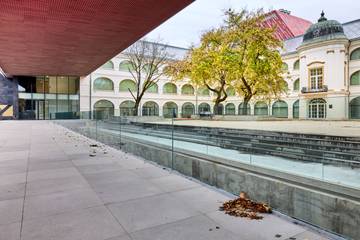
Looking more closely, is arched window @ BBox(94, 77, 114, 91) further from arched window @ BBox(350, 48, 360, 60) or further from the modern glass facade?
arched window @ BBox(350, 48, 360, 60)

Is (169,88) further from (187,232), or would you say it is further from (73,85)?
(187,232)

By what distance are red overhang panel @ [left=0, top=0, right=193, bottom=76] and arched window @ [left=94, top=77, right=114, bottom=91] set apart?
24251 mm

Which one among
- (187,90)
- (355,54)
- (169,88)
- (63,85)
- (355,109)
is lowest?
(355,109)

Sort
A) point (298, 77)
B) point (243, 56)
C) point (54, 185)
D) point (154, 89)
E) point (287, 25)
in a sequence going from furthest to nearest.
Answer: point (287, 25) → point (154, 89) → point (298, 77) → point (243, 56) → point (54, 185)

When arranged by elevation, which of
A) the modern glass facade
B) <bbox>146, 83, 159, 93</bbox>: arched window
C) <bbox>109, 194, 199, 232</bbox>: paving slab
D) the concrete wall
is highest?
<bbox>146, 83, 159, 93</bbox>: arched window

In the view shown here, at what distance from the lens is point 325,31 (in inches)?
1287

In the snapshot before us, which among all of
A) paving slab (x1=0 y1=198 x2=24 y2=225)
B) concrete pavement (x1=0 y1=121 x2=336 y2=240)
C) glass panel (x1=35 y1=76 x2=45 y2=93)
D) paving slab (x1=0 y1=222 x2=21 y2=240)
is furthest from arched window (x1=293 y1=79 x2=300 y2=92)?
paving slab (x1=0 y1=222 x2=21 y2=240)

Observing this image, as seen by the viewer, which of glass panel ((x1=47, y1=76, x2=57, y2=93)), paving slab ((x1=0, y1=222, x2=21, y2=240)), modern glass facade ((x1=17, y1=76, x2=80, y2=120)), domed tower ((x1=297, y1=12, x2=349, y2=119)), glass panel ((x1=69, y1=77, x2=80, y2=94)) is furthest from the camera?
glass panel ((x1=69, y1=77, x2=80, y2=94))

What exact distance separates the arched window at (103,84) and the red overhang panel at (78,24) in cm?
2425

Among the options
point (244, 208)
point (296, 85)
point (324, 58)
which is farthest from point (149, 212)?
point (296, 85)

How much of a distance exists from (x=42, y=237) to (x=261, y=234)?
2401 millimetres

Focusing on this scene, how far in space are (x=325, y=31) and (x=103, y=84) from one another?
3226 cm

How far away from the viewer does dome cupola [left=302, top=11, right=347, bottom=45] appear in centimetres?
3203

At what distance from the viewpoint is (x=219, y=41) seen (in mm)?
24562
